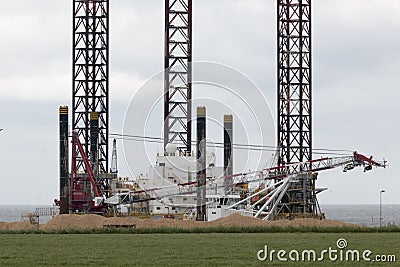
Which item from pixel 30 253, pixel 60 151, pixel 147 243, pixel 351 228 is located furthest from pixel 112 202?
pixel 30 253

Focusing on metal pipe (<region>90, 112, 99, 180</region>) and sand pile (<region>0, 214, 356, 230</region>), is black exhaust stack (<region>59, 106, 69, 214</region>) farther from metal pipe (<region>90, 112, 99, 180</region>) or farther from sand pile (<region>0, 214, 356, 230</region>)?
sand pile (<region>0, 214, 356, 230</region>)

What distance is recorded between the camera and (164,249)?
45938mm

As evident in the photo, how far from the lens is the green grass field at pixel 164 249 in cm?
3850

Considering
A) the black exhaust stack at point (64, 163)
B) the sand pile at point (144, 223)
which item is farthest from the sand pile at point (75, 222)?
the black exhaust stack at point (64, 163)

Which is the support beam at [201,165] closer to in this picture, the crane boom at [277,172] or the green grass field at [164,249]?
the crane boom at [277,172]

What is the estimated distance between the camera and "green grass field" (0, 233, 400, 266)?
3850 centimetres

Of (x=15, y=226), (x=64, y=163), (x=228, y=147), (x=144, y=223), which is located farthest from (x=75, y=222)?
(x=228, y=147)

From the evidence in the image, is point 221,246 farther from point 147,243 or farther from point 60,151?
point 60,151

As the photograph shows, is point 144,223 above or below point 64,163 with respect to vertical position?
below

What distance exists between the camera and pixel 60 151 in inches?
3455

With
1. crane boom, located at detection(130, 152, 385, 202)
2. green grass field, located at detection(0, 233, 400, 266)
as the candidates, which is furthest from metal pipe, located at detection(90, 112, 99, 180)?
green grass field, located at detection(0, 233, 400, 266)

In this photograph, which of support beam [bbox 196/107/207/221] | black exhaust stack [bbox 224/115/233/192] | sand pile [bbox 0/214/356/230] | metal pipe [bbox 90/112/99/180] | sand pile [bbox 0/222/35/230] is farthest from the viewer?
metal pipe [bbox 90/112/99/180]

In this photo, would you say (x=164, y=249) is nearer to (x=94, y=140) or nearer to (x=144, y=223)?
(x=144, y=223)

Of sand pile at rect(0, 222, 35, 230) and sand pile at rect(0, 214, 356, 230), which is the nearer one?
sand pile at rect(0, 222, 35, 230)
